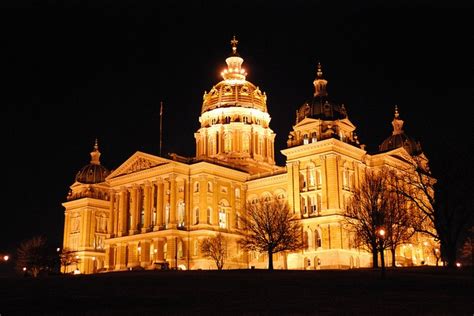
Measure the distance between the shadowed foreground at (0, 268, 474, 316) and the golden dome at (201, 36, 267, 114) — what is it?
6571 cm

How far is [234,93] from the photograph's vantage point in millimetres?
118750

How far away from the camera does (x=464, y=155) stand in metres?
55.5

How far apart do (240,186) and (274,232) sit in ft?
86.3

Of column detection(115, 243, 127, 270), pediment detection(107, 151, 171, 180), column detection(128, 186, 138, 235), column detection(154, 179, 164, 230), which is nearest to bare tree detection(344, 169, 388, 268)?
column detection(154, 179, 164, 230)

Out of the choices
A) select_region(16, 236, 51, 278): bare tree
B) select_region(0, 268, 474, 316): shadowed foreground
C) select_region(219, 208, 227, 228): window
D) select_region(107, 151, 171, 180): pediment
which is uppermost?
select_region(107, 151, 171, 180): pediment

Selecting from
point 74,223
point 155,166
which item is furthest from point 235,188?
point 74,223

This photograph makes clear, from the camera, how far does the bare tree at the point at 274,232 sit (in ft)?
260

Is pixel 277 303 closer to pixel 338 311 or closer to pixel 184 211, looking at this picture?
pixel 338 311

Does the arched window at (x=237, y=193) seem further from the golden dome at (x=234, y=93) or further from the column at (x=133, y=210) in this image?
the golden dome at (x=234, y=93)

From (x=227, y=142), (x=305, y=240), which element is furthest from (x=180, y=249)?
(x=227, y=142)

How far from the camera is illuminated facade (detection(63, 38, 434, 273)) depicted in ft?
290

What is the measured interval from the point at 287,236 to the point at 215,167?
74.4 ft

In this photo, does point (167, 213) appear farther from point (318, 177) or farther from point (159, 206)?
point (318, 177)

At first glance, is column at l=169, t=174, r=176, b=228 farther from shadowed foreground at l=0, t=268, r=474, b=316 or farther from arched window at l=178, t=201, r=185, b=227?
shadowed foreground at l=0, t=268, r=474, b=316
